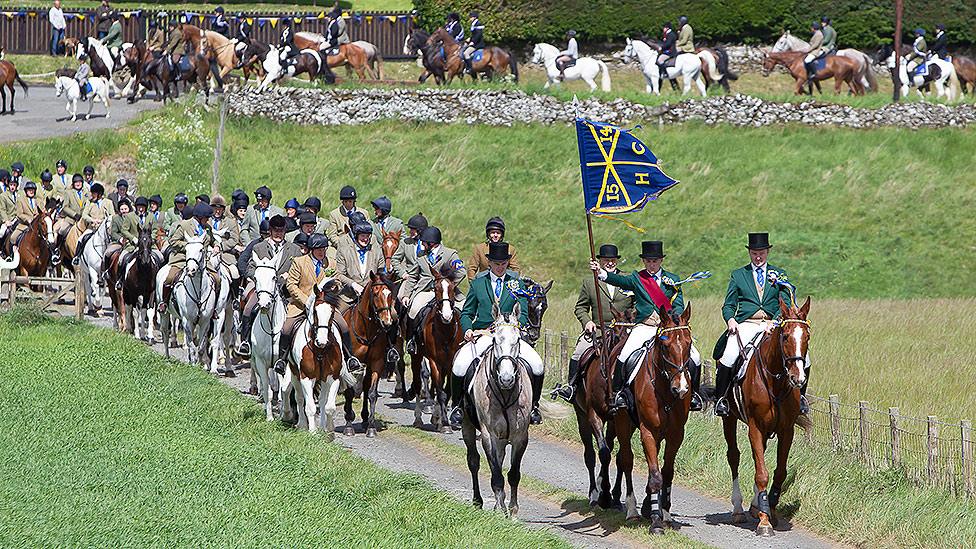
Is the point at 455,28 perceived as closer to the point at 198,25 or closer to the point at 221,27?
the point at 221,27

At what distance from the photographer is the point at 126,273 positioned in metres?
26.8

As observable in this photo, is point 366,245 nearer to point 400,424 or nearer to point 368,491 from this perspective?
point 400,424

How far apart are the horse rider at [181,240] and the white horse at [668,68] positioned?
2321cm

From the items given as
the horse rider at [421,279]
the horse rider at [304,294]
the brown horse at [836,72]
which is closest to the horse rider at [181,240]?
the horse rider at [421,279]

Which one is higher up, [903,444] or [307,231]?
[307,231]

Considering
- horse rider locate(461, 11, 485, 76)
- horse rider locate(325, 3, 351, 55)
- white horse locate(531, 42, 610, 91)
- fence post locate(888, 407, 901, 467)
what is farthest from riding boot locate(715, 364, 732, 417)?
horse rider locate(325, 3, 351, 55)

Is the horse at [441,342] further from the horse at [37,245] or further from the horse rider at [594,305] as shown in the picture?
the horse at [37,245]

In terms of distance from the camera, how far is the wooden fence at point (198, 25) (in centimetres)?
5766

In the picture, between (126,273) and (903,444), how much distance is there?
574 inches

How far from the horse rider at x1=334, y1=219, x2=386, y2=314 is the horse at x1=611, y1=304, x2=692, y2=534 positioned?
597 centimetres

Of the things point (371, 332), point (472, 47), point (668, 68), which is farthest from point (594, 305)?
point (472, 47)

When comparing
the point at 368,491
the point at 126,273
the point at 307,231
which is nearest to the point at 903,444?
the point at 368,491

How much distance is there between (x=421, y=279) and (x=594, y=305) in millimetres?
4555

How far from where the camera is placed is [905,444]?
56.7ft
